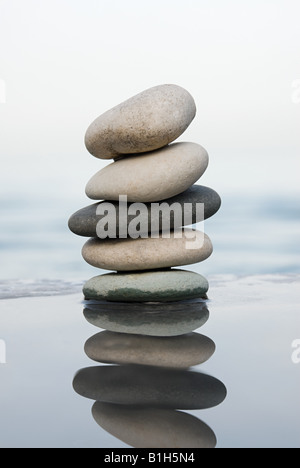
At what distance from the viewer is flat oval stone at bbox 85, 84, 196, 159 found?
243 inches

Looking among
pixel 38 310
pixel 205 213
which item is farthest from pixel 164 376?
pixel 205 213

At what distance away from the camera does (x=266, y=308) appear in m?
6.12

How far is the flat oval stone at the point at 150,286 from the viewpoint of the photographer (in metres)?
6.34

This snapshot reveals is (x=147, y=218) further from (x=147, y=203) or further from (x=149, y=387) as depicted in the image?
(x=149, y=387)

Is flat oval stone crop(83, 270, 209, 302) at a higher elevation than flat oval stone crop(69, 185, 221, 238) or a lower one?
lower

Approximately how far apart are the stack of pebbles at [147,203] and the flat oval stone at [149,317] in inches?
4.5

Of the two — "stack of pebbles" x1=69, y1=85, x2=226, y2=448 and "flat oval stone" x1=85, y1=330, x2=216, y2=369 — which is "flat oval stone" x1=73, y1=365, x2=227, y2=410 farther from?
"stack of pebbles" x1=69, y1=85, x2=226, y2=448

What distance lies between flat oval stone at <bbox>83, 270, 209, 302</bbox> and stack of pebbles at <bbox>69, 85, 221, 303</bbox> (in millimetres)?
11

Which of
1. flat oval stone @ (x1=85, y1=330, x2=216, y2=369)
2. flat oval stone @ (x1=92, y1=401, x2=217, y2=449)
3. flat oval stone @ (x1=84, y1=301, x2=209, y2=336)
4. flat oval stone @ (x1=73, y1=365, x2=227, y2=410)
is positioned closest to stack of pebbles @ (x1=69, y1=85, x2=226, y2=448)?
flat oval stone @ (x1=84, y1=301, x2=209, y2=336)

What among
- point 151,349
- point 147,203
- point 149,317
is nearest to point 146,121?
point 147,203

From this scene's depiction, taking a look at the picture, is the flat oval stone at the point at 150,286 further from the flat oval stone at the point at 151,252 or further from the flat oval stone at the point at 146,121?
the flat oval stone at the point at 146,121

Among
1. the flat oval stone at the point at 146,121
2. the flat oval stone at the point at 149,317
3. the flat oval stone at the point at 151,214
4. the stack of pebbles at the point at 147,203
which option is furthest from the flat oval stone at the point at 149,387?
the flat oval stone at the point at 146,121

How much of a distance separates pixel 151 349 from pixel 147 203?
253cm

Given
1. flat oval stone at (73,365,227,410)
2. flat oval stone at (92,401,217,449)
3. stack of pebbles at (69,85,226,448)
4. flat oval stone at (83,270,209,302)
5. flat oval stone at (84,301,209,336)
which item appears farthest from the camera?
flat oval stone at (83,270,209,302)
